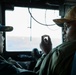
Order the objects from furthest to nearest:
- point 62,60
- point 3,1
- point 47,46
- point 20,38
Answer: point 20,38, point 3,1, point 47,46, point 62,60

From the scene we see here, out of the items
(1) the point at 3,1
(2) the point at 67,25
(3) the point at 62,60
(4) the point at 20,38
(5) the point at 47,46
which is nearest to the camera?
(3) the point at 62,60

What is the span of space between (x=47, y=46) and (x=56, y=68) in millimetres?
715

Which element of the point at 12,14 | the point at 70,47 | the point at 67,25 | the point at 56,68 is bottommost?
the point at 56,68

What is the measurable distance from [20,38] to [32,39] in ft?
0.66

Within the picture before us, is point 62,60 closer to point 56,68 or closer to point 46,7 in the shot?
point 56,68

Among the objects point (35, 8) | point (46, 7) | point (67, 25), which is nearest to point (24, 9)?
point (35, 8)

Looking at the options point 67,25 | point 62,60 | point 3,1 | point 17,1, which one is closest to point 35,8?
point 17,1

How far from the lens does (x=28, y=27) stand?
114 inches

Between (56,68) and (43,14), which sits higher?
(43,14)

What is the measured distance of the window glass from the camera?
2.86m

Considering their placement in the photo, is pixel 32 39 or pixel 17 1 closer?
pixel 17 1

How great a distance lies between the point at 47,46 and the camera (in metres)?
1.78

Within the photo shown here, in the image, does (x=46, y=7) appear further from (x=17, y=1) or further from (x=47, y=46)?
(x=47, y=46)

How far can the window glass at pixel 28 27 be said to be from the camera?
9.37 ft
